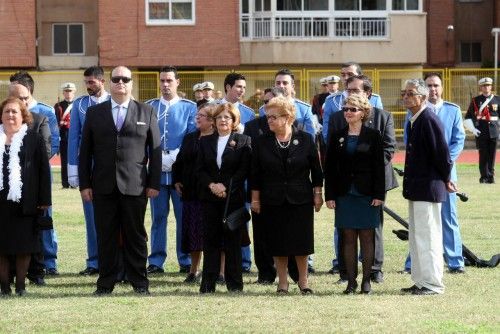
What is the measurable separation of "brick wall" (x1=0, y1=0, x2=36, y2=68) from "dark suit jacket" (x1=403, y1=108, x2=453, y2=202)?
120 ft

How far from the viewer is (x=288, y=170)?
12922 millimetres

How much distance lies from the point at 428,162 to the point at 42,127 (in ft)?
13.3

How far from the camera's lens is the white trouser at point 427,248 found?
12.8 m

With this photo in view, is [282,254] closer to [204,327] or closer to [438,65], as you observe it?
[204,327]

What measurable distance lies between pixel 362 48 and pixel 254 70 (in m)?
4.13

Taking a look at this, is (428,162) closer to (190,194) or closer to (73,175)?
(190,194)

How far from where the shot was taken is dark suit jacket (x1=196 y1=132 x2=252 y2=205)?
1321cm

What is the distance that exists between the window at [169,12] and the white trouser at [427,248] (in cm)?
3639

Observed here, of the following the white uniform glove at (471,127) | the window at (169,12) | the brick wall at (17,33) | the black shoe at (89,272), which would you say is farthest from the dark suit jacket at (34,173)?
the window at (169,12)

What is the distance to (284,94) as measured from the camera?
14.0m

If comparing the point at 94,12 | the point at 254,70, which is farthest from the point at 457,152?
the point at 94,12

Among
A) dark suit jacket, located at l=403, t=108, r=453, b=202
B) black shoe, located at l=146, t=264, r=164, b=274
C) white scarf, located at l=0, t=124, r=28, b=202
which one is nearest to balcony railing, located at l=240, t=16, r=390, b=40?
black shoe, located at l=146, t=264, r=164, b=274

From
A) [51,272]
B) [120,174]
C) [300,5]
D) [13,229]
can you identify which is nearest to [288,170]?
[120,174]

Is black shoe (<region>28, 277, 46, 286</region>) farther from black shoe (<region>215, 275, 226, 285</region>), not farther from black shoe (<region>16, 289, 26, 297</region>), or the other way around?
black shoe (<region>215, 275, 226, 285</region>)
